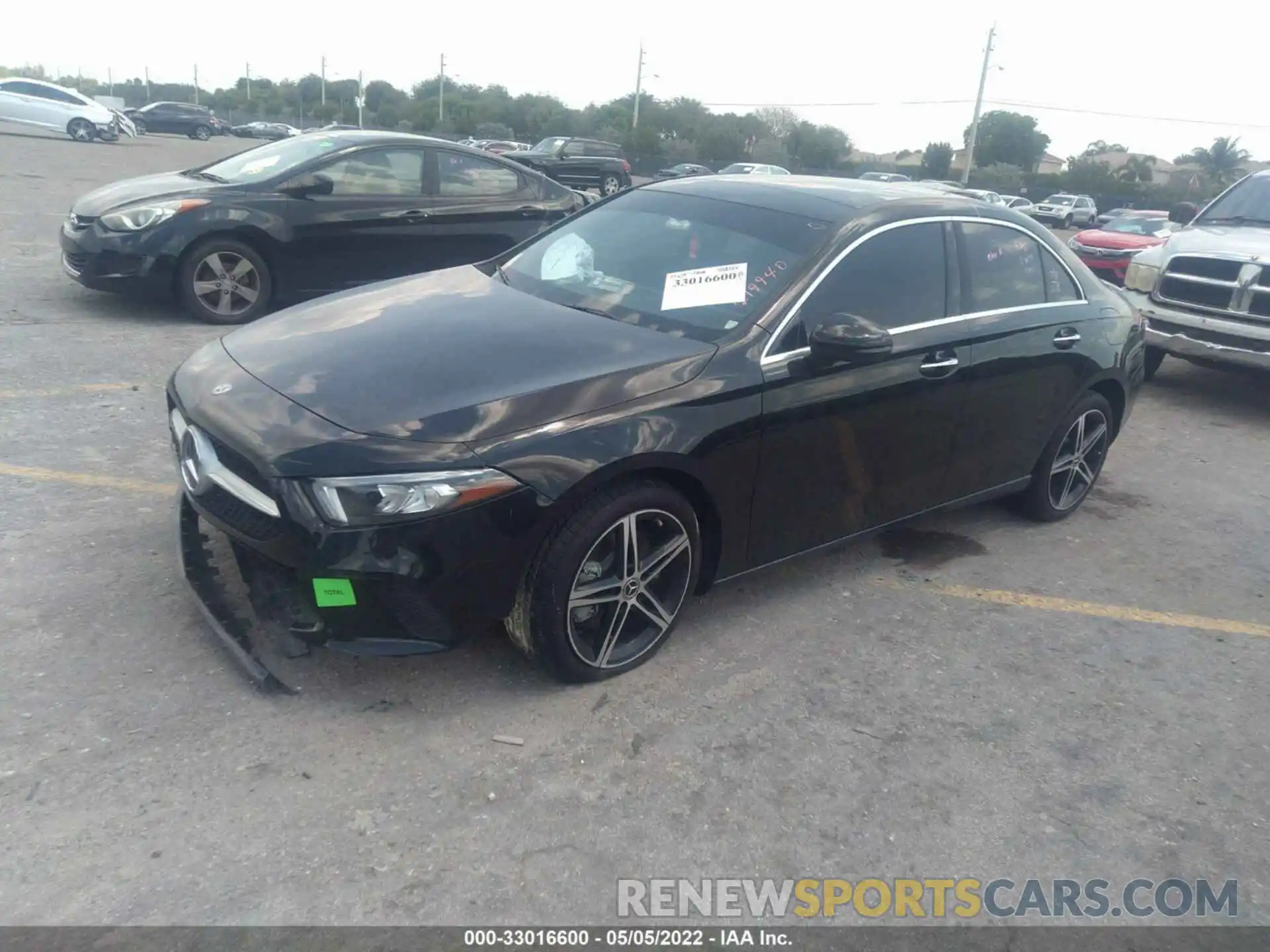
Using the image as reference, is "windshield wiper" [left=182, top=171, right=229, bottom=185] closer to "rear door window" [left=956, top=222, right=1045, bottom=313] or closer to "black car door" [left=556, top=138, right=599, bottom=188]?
"rear door window" [left=956, top=222, right=1045, bottom=313]

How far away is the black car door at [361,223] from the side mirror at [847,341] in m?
5.24

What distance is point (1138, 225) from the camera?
20.2 meters

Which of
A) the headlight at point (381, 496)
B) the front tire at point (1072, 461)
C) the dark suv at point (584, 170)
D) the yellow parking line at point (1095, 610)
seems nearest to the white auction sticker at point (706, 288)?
the headlight at point (381, 496)

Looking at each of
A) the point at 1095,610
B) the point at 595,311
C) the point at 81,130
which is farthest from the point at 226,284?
the point at 81,130

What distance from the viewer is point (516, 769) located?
301 centimetres

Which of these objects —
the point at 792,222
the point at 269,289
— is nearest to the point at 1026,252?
the point at 792,222

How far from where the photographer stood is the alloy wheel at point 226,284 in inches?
299

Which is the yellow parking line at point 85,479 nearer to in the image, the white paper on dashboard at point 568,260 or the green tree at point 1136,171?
the white paper on dashboard at point 568,260

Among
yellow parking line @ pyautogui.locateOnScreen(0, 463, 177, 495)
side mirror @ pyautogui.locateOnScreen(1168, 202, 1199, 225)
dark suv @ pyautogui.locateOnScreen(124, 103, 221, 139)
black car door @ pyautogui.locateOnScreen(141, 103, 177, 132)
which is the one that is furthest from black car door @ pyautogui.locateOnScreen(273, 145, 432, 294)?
black car door @ pyautogui.locateOnScreen(141, 103, 177, 132)

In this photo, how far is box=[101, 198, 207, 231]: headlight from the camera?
729 cm

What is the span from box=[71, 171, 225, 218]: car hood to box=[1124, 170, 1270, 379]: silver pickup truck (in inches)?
297

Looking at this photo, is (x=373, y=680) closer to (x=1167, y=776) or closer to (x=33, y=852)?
(x=33, y=852)

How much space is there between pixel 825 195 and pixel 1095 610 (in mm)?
2161

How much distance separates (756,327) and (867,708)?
140 centimetres
